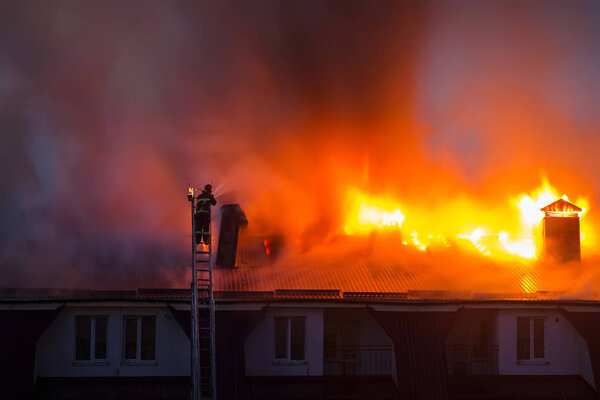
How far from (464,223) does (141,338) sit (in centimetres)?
3077

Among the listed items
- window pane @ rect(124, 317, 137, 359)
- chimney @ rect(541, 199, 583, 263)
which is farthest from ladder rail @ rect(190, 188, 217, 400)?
chimney @ rect(541, 199, 583, 263)

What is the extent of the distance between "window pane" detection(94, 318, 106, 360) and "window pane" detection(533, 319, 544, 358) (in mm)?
13869

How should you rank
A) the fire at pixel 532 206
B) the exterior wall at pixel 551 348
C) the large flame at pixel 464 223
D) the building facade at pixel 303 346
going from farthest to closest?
the fire at pixel 532 206, the large flame at pixel 464 223, the exterior wall at pixel 551 348, the building facade at pixel 303 346

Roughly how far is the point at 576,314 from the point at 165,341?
13232 mm

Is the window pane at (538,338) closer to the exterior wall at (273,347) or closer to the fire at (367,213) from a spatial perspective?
the exterior wall at (273,347)

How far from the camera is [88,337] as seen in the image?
20594 millimetres

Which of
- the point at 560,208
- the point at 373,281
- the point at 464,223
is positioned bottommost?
the point at 373,281

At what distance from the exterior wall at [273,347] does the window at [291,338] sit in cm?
23

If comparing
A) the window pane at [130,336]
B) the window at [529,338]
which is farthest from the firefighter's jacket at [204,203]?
the window at [529,338]

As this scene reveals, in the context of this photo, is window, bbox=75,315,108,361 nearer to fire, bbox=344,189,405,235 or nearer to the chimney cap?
fire, bbox=344,189,405,235

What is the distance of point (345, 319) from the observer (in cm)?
2270

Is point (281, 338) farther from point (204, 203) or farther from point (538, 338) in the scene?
point (538, 338)

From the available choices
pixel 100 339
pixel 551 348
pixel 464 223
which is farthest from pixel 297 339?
pixel 464 223

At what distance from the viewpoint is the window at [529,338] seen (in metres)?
22.3
